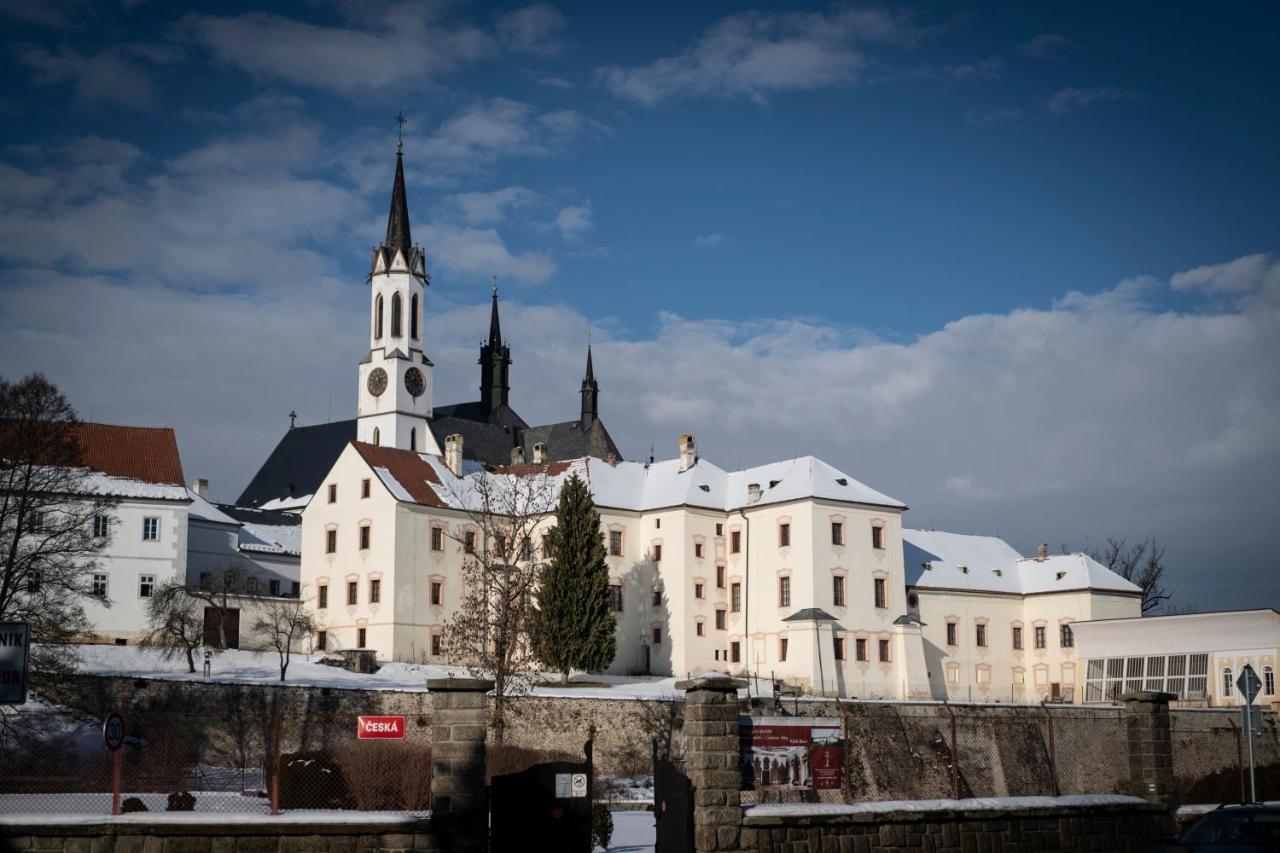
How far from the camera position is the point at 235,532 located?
237 feet

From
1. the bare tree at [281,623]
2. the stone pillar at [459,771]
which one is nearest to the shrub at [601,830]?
the stone pillar at [459,771]

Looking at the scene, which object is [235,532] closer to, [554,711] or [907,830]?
[554,711]

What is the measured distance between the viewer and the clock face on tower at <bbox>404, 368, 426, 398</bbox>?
92.3m

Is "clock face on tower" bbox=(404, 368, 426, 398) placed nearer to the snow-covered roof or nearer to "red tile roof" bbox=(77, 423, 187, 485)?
"red tile roof" bbox=(77, 423, 187, 485)

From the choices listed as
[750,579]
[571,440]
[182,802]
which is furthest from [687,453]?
[182,802]

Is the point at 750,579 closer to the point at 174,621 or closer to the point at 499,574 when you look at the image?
the point at 499,574

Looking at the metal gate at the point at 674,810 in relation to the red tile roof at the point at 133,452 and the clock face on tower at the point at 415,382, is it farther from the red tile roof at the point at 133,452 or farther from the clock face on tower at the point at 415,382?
the clock face on tower at the point at 415,382

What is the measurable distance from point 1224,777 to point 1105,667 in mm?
34606

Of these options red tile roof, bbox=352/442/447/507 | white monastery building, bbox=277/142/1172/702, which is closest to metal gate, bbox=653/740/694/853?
white monastery building, bbox=277/142/1172/702

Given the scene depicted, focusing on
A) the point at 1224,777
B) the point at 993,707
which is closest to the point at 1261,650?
the point at 993,707

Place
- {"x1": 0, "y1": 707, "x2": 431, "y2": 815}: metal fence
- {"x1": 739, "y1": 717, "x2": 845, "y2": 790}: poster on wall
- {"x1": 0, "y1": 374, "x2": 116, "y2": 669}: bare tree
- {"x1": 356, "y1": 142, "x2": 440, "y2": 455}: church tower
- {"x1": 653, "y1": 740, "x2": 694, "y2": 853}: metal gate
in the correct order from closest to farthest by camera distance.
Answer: {"x1": 653, "y1": 740, "x2": 694, "y2": 853}: metal gate → {"x1": 739, "y1": 717, "x2": 845, "y2": 790}: poster on wall → {"x1": 0, "y1": 707, "x2": 431, "y2": 815}: metal fence → {"x1": 0, "y1": 374, "x2": 116, "y2": 669}: bare tree → {"x1": 356, "y1": 142, "x2": 440, "y2": 455}: church tower

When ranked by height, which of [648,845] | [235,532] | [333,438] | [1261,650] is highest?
[333,438]

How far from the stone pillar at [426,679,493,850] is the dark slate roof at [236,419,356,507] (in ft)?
257

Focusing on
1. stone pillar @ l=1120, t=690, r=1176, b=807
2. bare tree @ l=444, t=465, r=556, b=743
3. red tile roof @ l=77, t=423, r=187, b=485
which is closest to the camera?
stone pillar @ l=1120, t=690, r=1176, b=807
